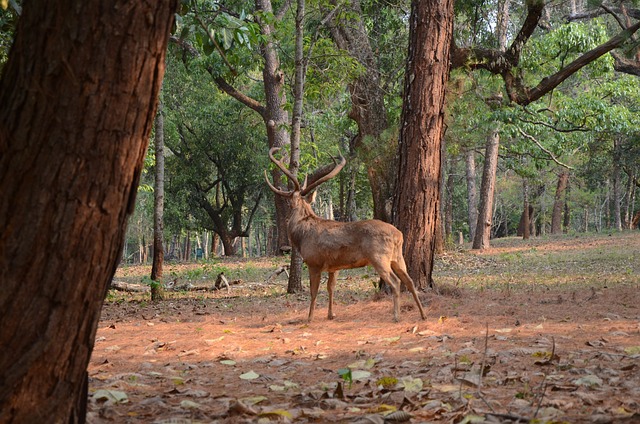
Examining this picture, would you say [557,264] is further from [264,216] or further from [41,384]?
[264,216]

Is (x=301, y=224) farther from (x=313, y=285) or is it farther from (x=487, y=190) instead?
(x=487, y=190)

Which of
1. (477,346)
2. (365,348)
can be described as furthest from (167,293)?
(477,346)

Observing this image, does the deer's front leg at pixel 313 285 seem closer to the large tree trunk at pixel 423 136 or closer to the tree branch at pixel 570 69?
the large tree trunk at pixel 423 136

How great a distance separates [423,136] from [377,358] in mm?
5066

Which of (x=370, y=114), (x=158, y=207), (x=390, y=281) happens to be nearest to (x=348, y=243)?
(x=390, y=281)

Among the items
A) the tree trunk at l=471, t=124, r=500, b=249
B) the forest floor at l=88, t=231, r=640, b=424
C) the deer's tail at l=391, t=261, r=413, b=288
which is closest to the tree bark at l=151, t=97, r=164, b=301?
the forest floor at l=88, t=231, r=640, b=424

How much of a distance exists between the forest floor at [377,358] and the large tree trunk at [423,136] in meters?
0.92

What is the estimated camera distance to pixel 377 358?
19.3 ft

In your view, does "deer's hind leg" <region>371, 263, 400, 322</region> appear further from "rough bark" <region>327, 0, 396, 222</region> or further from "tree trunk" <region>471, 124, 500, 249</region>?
"tree trunk" <region>471, 124, 500, 249</region>

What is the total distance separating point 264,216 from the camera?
44719 mm

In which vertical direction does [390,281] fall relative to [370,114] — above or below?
below

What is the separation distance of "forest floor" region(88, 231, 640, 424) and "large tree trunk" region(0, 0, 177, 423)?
1176 millimetres

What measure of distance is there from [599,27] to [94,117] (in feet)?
60.6

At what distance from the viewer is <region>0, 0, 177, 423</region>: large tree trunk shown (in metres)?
2.72
